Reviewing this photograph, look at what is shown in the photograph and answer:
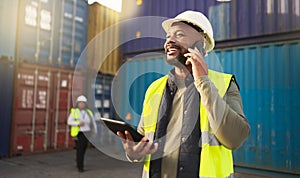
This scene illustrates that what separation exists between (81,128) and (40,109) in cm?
274

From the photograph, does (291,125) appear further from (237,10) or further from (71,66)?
(71,66)

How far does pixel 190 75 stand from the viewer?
1.40 metres

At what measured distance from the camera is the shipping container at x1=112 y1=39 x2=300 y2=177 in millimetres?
5066

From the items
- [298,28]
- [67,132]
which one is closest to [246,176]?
[298,28]

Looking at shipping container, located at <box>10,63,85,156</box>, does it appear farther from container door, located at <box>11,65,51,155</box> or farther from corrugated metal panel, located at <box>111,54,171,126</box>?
corrugated metal panel, located at <box>111,54,171,126</box>

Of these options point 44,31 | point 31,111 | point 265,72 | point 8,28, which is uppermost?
point 44,31

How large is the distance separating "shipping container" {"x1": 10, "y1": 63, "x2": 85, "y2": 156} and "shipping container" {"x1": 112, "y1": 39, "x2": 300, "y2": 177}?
3.95m

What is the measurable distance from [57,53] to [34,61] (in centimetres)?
86

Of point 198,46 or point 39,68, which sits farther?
point 39,68

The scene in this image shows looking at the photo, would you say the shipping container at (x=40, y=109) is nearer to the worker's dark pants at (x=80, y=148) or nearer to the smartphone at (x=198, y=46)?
the worker's dark pants at (x=80, y=148)

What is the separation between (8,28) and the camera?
24.3 ft

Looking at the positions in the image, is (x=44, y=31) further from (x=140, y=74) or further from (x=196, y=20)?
(x=196, y=20)

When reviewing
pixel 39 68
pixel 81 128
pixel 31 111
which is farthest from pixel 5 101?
pixel 81 128

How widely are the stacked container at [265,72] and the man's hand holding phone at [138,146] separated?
11.2 feet
